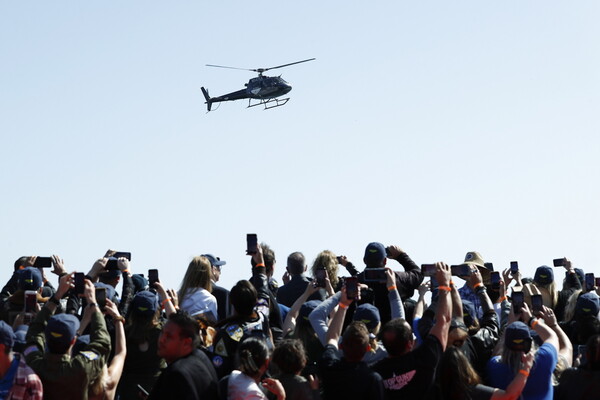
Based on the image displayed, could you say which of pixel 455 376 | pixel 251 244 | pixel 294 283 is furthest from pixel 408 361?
pixel 294 283

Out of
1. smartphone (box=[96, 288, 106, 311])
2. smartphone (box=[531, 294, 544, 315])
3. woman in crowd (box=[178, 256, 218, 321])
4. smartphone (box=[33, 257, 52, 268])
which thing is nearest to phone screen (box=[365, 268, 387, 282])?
smartphone (box=[531, 294, 544, 315])

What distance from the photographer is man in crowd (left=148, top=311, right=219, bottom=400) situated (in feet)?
21.5

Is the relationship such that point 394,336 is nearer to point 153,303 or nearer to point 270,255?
point 153,303

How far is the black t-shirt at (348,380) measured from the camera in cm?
675

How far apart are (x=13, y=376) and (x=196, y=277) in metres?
2.87

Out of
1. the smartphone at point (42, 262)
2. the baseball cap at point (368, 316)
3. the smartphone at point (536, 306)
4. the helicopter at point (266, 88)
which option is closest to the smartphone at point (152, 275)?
the smartphone at point (42, 262)

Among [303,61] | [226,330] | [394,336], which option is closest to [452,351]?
[394,336]

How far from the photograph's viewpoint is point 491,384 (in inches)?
296

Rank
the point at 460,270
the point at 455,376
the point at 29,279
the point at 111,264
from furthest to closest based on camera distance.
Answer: the point at 29,279 → the point at 111,264 → the point at 460,270 → the point at 455,376

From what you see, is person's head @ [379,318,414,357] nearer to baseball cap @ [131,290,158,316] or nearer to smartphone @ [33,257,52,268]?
baseball cap @ [131,290,158,316]

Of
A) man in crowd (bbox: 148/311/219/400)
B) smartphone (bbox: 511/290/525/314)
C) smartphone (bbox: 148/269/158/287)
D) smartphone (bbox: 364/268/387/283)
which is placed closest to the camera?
man in crowd (bbox: 148/311/219/400)

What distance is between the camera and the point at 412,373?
695cm

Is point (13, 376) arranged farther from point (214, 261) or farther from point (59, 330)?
point (214, 261)

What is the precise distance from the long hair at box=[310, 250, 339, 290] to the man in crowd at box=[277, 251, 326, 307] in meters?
0.22
